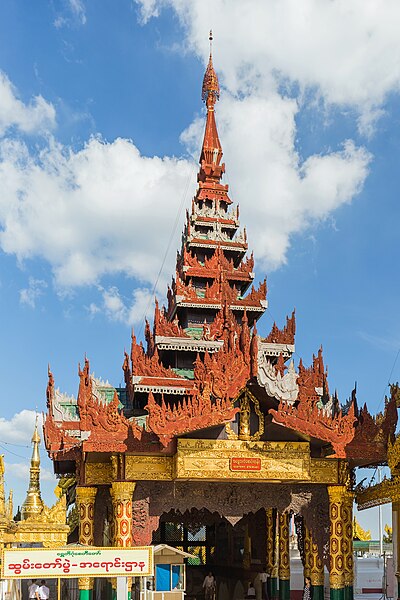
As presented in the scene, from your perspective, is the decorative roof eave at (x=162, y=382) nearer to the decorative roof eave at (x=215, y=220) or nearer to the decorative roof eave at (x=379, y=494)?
the decorative roof eave at (x=379, y=494)

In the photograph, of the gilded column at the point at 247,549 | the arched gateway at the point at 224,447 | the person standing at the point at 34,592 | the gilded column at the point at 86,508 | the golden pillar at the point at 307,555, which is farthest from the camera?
the gilded column at the point at 247,549

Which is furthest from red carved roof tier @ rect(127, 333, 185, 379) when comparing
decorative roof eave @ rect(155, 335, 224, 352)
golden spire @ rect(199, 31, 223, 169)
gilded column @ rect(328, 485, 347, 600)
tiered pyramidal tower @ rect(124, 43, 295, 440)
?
golden spire @ rect(199, 31, 223, 169)

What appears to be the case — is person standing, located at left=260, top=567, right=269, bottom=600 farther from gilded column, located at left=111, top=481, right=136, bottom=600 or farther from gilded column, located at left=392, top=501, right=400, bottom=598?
gilded column, located at left=111, top=481, right=136, bottom=600

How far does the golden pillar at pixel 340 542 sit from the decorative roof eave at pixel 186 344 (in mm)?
6550

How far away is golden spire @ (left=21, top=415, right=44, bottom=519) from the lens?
22.8m

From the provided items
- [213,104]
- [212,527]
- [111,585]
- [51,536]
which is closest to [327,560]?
[111,585]

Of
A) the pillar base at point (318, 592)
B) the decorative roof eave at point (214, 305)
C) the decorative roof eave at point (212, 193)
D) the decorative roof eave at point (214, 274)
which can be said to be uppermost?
the decorative roof eave at point (212, 193)

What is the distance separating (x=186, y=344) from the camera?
2559 cm

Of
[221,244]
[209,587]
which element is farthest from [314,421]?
[221,244]

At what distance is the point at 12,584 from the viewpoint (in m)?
17.5

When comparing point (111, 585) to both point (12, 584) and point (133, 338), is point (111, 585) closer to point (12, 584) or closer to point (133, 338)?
point (12, 584)

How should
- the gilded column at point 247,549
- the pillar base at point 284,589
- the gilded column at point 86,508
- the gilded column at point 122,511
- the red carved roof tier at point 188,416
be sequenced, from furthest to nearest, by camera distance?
the gilded column at point 247,549
the pillar base at point 284,589
the gilded column at point 86,508
the gilded column at point 122,511
the red carved roof tier at point 188,416

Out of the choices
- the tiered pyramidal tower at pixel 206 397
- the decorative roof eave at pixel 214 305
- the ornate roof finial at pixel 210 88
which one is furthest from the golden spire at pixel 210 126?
the decorative roof eave at pixel 214 305

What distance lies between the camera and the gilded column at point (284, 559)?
2655 centimetres
